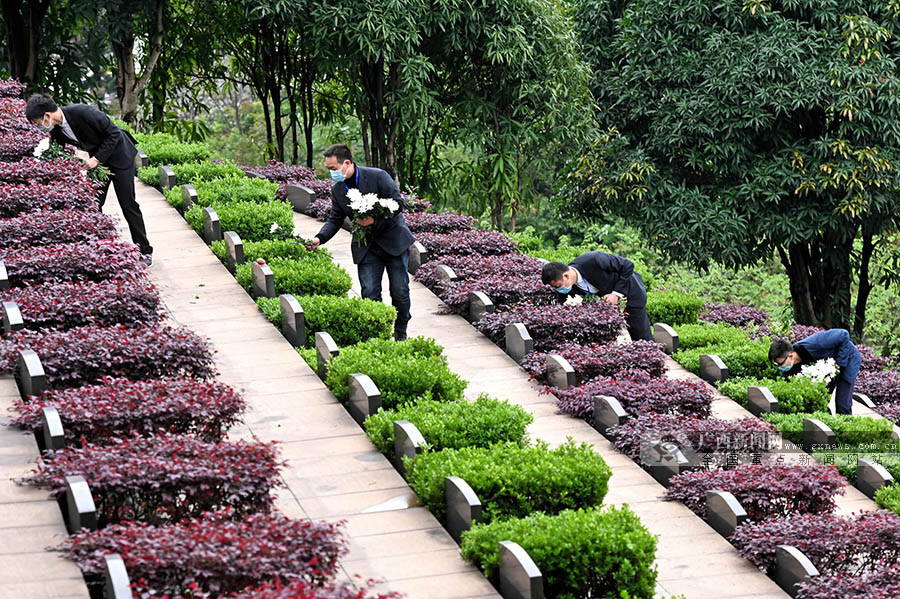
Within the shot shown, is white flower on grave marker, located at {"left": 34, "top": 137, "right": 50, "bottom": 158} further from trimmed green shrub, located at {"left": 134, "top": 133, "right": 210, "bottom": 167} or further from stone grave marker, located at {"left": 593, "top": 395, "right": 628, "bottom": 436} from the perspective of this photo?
stone grave marker, located at {"left": 593, "top": 395, "right": 628, "bottom": 436}

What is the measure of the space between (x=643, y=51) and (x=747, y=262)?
10.6 ft

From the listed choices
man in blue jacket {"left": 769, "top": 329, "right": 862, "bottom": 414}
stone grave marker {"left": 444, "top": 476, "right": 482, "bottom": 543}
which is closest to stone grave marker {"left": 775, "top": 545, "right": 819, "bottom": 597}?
stone grave marker {"left": 444, "top": 476, "right": 482, "bottom": 543}

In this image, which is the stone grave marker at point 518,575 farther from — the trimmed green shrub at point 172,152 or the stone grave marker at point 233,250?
the trimmed green shrub at point 172,152

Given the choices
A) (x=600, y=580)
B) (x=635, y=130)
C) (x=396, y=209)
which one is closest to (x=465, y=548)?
(x=600, y=580)

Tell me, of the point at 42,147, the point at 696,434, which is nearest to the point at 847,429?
the point at 696,434

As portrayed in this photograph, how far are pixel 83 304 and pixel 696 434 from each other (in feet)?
15.0

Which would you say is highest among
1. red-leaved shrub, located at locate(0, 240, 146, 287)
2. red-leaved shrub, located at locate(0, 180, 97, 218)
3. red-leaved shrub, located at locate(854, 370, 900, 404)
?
red-leaved shrub, located at locate(0, 180, 97, 218)

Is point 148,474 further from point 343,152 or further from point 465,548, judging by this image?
point 343,152

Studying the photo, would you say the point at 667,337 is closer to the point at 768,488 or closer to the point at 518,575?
the point at 768,488

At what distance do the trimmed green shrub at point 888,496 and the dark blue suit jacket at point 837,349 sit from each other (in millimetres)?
1697

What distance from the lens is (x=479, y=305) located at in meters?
11.9

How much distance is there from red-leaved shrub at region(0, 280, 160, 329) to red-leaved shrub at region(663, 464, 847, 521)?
3.93m

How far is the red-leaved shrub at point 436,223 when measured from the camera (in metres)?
14.7

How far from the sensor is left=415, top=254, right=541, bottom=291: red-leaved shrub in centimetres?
1295
